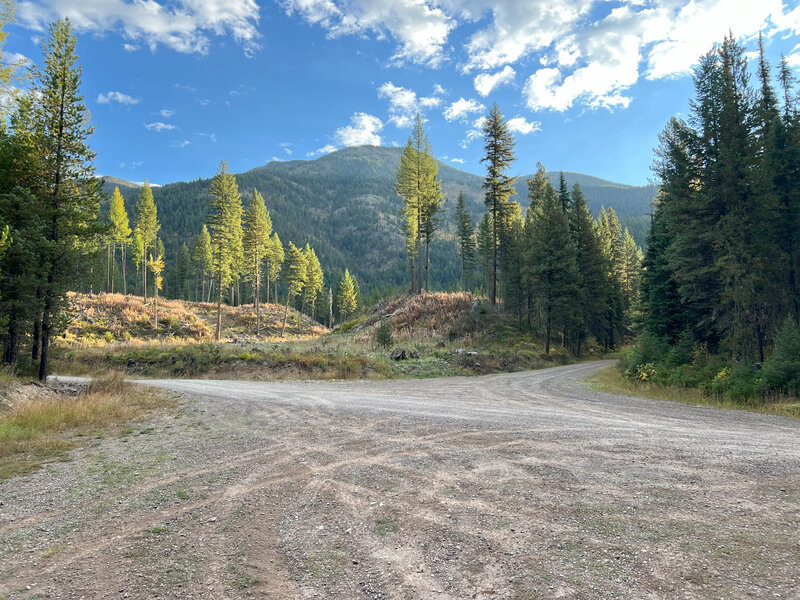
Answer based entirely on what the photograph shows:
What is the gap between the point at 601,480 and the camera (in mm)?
4844

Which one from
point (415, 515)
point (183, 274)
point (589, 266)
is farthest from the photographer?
point (183, 274)

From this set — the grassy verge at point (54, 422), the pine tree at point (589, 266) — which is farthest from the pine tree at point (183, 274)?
the grassy verge at point (54, 422)

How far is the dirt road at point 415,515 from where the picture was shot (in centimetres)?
288

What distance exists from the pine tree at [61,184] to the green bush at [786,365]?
24.3 meters

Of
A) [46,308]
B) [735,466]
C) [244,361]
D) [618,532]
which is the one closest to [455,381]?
[244,361]

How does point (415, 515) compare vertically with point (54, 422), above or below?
above

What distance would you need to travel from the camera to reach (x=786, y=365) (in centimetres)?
1177

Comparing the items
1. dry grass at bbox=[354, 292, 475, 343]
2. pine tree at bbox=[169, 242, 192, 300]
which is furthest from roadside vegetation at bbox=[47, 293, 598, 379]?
pine tree at bbox=[169, 242, 192, 300]

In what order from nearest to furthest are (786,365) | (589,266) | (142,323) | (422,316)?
(786,365) < (422,316) < (589,266) < (142,323)

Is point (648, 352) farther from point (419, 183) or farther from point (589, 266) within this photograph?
point (419, 183)

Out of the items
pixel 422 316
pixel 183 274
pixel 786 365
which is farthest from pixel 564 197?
pixel 183 274

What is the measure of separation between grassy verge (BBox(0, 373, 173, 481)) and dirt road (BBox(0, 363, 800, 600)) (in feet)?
1.81

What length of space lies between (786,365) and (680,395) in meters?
3.07

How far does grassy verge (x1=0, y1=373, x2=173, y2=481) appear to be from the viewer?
6512 mm
